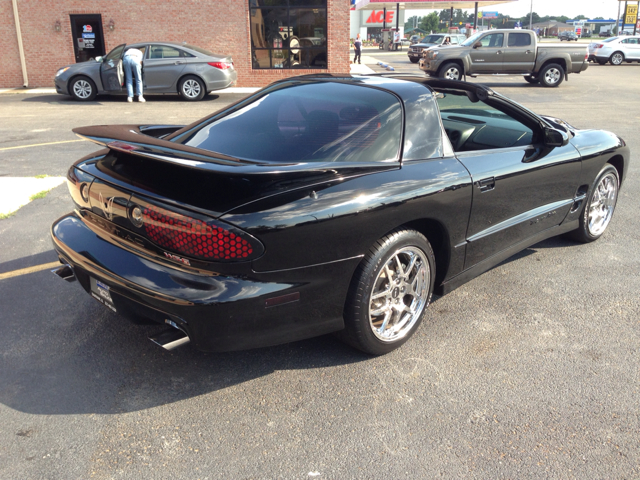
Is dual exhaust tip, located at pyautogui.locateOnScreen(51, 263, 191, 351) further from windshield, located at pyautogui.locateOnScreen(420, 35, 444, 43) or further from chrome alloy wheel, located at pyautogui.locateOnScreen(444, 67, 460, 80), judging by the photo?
windshield, located at pyautogui.locateOnScreen(420, 35, 444, 43)

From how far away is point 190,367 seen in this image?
124 inches

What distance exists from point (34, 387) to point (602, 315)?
11.5 ft

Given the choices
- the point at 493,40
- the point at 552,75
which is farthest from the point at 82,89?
the point at 552,75

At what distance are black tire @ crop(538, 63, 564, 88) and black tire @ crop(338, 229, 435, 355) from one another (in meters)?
18.6

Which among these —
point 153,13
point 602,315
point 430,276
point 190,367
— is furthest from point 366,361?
point 153,13

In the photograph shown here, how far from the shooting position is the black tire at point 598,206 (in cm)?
486

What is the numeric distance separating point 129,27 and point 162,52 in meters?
4.20

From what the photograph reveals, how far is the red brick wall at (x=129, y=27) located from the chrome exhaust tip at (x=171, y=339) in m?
17.4

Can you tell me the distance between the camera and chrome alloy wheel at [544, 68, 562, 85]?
1959 centimetres

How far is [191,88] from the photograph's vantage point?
15320 millimetres

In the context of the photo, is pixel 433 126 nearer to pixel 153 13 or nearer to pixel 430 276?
pixel 430 276

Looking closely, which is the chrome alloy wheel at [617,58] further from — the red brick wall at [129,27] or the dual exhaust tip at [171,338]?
the dual exhaust tip at [171,338]

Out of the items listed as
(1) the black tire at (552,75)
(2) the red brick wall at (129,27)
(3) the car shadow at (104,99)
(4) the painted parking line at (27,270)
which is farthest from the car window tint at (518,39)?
(4) the painted parking line at (27,270)

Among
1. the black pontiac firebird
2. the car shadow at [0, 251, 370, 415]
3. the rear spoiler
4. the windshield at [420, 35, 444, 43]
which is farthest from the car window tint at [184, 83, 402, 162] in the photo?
the windshield at [420, 35, 444, 43]
